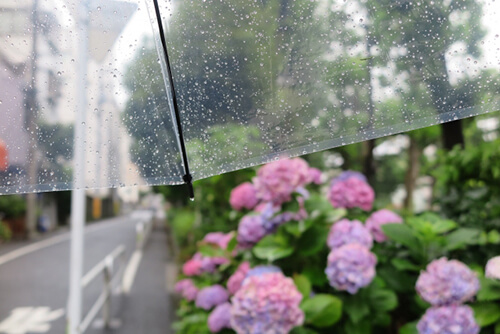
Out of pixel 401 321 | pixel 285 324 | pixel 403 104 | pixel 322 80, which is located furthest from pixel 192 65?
pixel 401 321

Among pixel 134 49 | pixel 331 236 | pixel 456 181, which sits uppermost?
pixel 134 49

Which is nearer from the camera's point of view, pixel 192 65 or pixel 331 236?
pixel 192 65

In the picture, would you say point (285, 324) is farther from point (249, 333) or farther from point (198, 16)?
point (198, 16)

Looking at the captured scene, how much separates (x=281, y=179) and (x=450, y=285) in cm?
78

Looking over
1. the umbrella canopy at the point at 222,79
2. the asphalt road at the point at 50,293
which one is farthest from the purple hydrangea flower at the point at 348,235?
the asphalt road at the point at 50,293

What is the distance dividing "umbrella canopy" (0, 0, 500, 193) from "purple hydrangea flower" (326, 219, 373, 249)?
0.98 metres

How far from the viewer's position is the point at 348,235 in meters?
1.87

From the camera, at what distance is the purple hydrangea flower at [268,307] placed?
1.54 metres

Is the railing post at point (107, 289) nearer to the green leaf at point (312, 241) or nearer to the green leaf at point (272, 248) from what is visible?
the green leaf at point (272, 248)

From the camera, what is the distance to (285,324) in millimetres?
1567

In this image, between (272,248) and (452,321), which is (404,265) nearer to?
(452,321)

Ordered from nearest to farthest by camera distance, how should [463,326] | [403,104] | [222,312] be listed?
[403,104] → [463,326] → [222,312]

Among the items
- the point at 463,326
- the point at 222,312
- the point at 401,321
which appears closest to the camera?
the point at 463,326

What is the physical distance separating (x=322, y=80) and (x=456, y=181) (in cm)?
197
